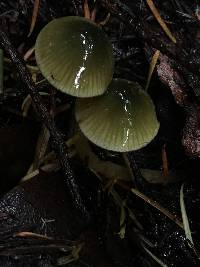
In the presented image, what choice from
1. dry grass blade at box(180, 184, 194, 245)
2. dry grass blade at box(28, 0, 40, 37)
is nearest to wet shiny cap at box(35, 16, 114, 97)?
dry grass blade at box(28, 0, 40, 37)

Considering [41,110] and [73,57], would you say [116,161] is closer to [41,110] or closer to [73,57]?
[41,110]

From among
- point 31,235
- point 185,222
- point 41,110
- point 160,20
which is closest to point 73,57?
point 41,110

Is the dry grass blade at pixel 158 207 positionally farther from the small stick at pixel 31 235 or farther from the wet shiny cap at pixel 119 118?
the small stick at pixel 31 235

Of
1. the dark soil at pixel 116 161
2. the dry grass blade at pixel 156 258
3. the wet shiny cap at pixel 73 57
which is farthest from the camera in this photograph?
the dry grass blade at pixel 156 258

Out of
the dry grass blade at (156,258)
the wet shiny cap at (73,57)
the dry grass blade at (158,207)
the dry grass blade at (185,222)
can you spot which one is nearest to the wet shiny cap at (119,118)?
the wet shiny cap at (73,57)

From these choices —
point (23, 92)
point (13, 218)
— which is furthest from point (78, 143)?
point (13, 218)

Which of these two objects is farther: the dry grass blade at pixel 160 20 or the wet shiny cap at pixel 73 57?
the dry grass blade at pixel 160 20
